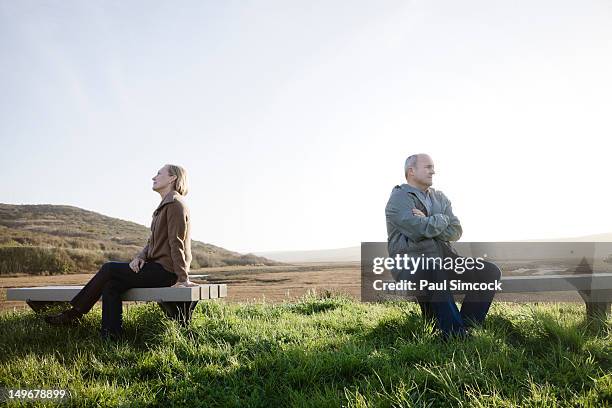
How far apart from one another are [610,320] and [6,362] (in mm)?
5986

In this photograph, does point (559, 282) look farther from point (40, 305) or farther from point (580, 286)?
point (40, 305)

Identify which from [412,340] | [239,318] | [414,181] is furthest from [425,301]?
[239,318]

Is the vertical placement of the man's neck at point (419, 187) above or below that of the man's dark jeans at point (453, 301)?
above

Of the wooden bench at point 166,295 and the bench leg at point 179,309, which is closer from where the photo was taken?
the wooden bench at point 166,295

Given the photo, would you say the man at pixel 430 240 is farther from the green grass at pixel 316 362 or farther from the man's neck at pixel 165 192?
the man's neck at pixel 165 192

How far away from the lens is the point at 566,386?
12.5 ft

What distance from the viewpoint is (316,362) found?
13.9 feet

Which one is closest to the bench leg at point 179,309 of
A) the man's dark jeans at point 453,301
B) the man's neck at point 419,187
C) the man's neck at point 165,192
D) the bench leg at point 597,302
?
the man's neck at point 165,192

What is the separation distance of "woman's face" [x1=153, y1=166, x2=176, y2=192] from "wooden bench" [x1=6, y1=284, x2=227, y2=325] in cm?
109

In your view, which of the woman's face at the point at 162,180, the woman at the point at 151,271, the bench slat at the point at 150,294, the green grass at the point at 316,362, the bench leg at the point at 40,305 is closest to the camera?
the green grass at the point at 316,362

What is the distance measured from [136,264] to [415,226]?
9.31 ft

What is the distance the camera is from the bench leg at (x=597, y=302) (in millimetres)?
5734

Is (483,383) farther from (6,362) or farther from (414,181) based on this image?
(6,362)

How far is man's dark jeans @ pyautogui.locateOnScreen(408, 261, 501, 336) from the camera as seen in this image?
4922 millimetres
